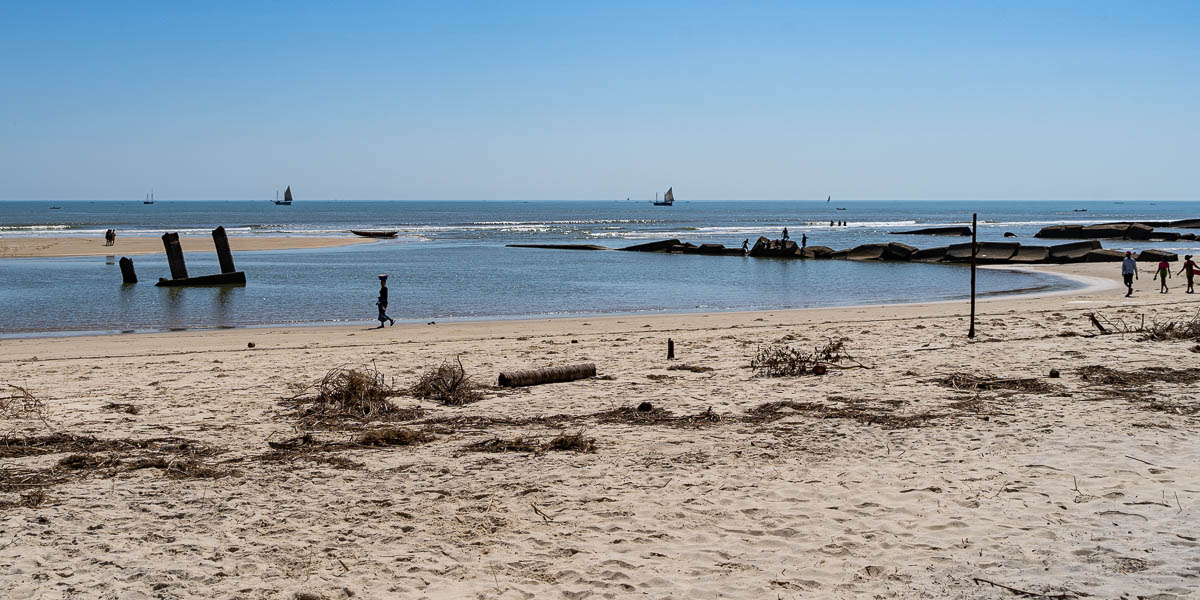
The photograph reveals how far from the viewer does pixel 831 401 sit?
9945 mm

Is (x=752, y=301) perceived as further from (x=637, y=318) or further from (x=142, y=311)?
(x=142, y=311)

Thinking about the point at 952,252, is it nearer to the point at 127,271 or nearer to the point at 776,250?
the point at 776,250

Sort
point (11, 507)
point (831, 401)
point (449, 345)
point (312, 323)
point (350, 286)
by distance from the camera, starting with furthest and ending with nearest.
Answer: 1. point (350, 286)
2. point (312, 323)
3. point (449, 345)
4. point (831, 401)
5. point (11, 507)

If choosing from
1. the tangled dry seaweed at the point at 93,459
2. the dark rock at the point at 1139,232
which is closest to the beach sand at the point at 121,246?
the tangled dry seaweed at the point at 93,459

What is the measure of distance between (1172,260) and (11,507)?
1576 inches

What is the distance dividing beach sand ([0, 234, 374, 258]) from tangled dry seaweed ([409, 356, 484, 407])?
41984 millimetres

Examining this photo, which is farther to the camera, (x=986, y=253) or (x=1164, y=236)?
(x=1164, y=236)

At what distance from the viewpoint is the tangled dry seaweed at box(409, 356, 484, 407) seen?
10.1m

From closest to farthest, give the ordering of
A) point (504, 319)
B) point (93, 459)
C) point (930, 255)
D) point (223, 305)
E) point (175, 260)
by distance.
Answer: point (93, 459)
point (504, 319)
point (223, 305)
point (175, 260)
point (930, 255)

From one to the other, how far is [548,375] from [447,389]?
1.44 metres

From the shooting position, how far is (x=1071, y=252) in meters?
39.9

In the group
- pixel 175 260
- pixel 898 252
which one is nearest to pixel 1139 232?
pixel 898 252

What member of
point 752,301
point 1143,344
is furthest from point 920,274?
point 1143,344

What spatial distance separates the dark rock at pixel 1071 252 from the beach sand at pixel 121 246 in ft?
133
